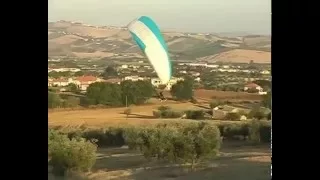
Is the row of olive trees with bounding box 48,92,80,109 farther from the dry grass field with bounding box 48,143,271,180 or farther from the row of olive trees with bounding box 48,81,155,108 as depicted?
the dry grass field with bounding box 48,143,271,180

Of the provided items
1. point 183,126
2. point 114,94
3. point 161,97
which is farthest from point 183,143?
point 114,94

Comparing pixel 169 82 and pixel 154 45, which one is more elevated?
pixel 154 45

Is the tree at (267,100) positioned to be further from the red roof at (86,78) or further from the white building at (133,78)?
the red roof at (86,78)

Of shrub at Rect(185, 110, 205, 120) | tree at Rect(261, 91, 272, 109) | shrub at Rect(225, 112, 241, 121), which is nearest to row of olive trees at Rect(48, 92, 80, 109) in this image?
shrub at Rect(185, 110, 205, 120)

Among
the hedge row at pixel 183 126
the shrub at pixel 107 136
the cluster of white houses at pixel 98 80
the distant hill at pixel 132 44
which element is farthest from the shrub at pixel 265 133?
the shrub at pixel 107 136

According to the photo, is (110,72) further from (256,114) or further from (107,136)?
(256,114)
